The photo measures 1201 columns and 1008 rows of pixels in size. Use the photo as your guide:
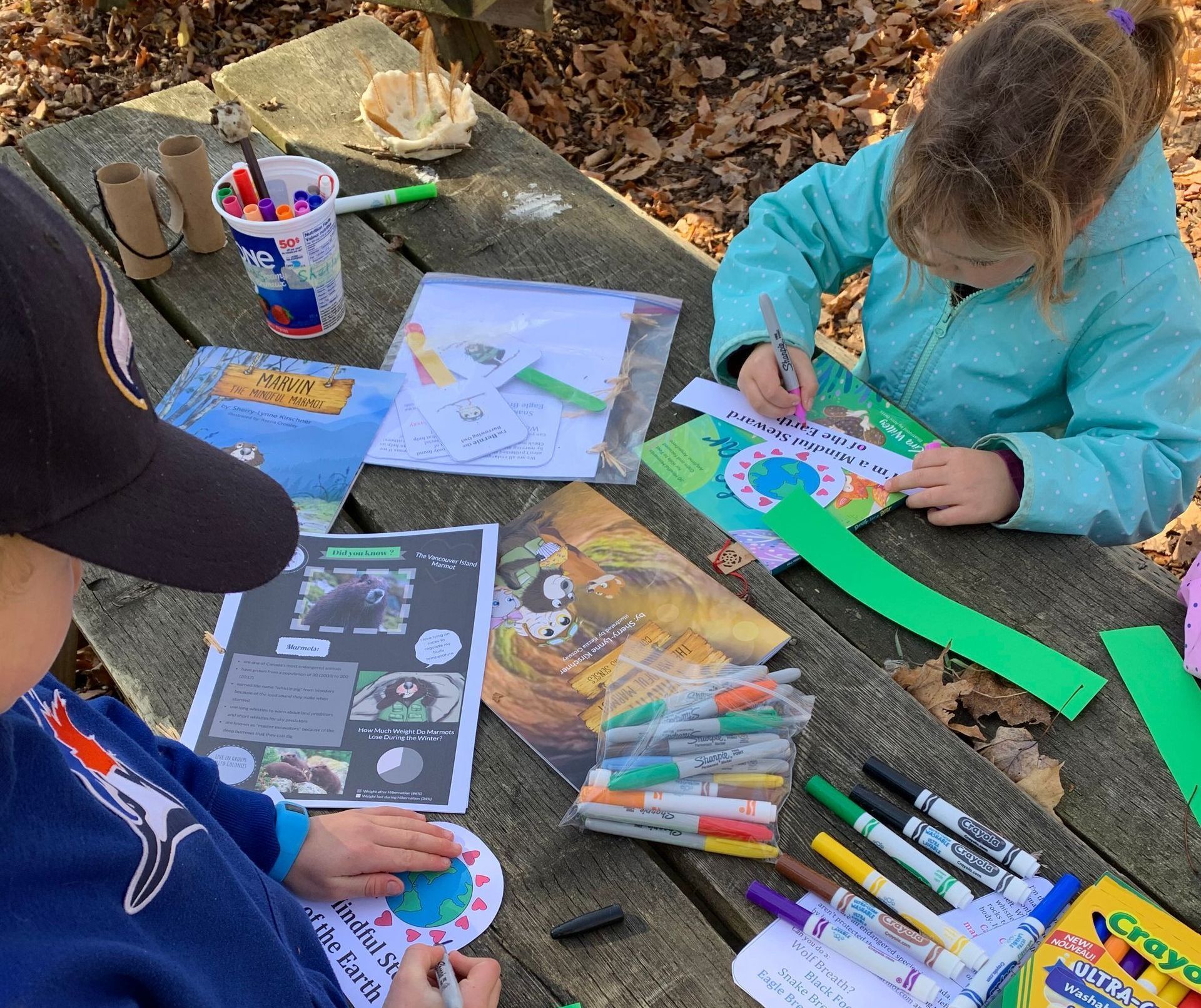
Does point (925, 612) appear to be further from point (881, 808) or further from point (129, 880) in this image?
point (129, 880)

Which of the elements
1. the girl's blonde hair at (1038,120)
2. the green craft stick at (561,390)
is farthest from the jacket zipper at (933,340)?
the green craft stick at (561,390)

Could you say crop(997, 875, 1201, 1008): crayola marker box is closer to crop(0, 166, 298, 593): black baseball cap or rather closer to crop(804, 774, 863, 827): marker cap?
crop(804, 774, 863, 827): marker cap

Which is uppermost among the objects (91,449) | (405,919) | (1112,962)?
(91,449)

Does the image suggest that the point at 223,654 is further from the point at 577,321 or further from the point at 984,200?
the point at 984,200

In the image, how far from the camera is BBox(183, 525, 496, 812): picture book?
1.06 metres

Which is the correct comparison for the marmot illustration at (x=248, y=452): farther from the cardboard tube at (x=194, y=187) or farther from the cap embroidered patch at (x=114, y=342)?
the cap embroidered patch at (x=114, y=342)

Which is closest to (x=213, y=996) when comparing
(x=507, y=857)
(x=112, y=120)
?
(x=507, y=857)

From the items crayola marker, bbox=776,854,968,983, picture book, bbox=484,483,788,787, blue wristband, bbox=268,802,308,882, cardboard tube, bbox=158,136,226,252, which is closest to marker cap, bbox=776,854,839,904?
crayola marker, bbox=776,854,968,983

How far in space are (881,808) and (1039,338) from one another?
32.1 inches

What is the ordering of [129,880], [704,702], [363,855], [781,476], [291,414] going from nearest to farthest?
[129,880]
[363,855]
[704,702]
[781,476]
[291,414]

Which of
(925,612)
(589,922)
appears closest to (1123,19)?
(925,612)

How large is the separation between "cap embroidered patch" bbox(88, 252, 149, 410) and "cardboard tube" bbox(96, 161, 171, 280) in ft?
3.35

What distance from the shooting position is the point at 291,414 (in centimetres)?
145

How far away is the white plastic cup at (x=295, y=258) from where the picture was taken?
145cm
